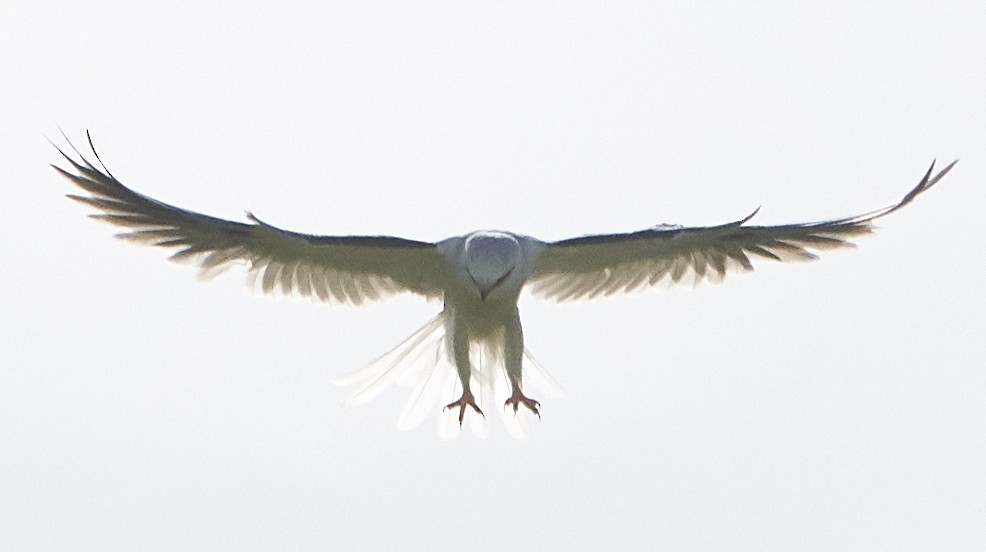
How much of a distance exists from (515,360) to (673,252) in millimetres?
1308

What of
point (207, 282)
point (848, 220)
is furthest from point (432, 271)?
point (848, 220)

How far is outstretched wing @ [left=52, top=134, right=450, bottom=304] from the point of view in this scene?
12445mm

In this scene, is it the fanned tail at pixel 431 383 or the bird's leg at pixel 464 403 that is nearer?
the bird's leg at pixel 464 403

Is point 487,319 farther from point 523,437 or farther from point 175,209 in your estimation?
point 175,209

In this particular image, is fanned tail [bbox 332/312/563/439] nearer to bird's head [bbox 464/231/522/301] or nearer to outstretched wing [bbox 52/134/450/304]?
outstretched wing [bbox 52/134/450/304]

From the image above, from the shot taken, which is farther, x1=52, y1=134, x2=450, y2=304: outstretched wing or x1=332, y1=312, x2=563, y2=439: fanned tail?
x1=332, y1=312, x2=563, y2=439: fanned tail

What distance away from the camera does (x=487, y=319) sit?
1251 centimetres

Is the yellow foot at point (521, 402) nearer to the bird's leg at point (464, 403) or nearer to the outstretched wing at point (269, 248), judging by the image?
the bird's leg at point (464, 403)

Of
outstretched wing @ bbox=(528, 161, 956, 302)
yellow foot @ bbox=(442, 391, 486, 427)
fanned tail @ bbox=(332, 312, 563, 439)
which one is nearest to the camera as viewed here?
yellow foot @ bbox=(442, 391, 486, 427)

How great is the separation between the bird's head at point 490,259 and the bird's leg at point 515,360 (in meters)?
0.37

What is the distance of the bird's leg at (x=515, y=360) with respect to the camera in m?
12.5

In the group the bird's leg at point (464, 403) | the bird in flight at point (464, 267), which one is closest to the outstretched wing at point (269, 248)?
the bird in flight at point (464, 267)

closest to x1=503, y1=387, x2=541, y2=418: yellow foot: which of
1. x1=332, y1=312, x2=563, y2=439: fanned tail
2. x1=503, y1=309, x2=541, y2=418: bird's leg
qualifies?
x1=503, y1=309, x2=541, y2=418: bird's leg

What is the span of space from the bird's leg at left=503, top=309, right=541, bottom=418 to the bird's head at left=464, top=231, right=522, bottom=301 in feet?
1.21
